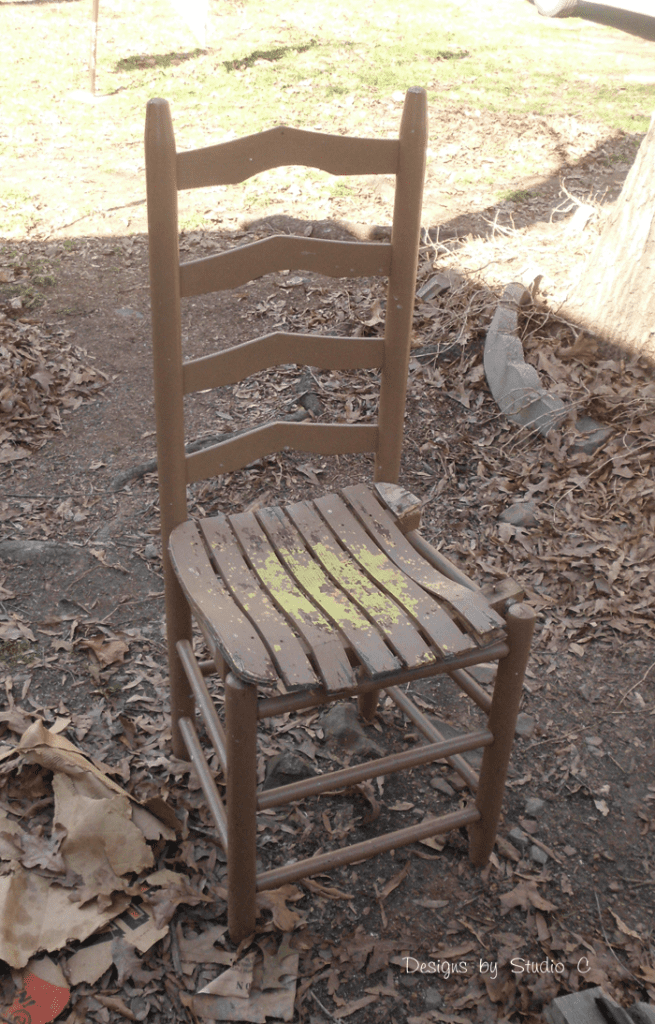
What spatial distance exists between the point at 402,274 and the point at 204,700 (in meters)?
1.09

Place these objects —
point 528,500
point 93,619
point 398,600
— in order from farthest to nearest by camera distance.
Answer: point 528,500 → point 93,619 → point 398,600

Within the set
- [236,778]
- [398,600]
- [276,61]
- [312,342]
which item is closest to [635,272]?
[312,342]

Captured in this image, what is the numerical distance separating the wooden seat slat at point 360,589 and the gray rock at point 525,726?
38.2 inches

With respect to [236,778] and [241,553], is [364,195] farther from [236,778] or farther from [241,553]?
[236,778]

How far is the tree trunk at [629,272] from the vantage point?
341 centimetres

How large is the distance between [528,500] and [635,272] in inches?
43.7

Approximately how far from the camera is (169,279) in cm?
166

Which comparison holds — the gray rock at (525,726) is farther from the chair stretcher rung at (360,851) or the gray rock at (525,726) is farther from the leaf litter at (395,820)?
the chair stretcher rung at (360,851)

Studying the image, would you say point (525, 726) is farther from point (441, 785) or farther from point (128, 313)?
point (128, 313)

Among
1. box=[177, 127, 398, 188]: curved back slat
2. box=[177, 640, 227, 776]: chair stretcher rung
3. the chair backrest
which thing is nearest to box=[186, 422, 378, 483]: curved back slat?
the chair backrest

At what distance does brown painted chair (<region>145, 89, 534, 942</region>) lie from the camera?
60.4 inches

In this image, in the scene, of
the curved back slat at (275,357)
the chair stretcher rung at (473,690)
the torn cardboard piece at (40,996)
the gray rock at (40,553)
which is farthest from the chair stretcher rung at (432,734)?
the gray rock at (40,553)

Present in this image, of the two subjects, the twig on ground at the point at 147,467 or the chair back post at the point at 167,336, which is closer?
the chair back post at the point at 167,336

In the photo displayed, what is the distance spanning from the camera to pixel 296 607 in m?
1.65
